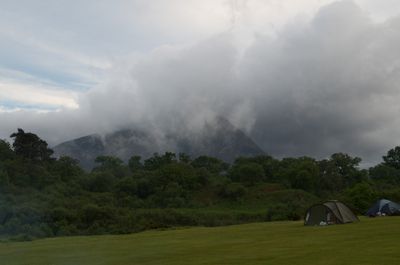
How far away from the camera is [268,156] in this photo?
124250mm

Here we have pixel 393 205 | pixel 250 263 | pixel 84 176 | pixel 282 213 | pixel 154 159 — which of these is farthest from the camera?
pixel 154 159

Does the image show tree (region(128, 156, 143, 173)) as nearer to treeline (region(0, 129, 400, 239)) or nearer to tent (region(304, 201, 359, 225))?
treeline (region(0, 129, 400, 239))

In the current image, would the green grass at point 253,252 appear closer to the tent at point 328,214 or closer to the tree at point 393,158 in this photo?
the tent at point 328,214

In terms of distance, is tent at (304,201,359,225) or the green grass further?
tent at (304,201,359,225)

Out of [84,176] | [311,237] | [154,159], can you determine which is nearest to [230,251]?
[311,237]

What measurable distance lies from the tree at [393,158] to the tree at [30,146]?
93.0 metres

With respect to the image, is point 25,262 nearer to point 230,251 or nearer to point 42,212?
point 230,251

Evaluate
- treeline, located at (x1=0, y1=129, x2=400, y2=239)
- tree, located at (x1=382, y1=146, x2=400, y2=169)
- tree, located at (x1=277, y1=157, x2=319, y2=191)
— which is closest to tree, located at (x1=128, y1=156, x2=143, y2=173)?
treeline, located at (x1=0, y1=129, x2=400, y2=239)

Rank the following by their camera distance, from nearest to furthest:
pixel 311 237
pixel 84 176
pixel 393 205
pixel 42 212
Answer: pixel 311 237, pixel 393 205, pixel 42 212, pixel 84 176

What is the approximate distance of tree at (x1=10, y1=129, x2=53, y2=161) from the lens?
99688 millimetres

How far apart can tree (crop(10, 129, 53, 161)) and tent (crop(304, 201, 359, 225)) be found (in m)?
76.8

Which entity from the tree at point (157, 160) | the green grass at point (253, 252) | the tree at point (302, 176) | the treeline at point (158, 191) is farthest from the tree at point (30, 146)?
the green grass at point (253, 252)

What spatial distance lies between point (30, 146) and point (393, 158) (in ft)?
324

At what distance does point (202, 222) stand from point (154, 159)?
198ft
